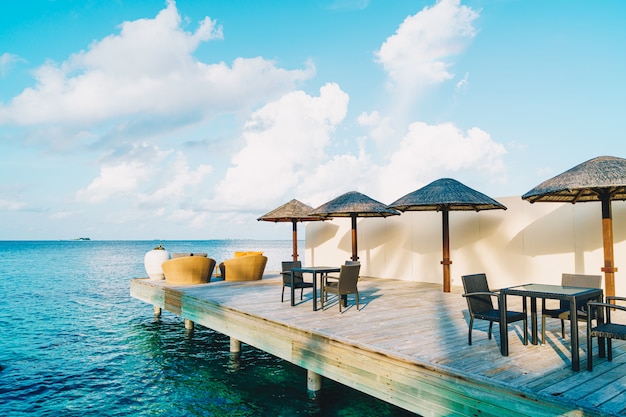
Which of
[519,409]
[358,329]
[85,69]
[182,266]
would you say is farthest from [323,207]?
[85,69]

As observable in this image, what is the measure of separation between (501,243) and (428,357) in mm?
6229

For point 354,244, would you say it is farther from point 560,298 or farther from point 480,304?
point 560,298

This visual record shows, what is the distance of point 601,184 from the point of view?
532 centimetres

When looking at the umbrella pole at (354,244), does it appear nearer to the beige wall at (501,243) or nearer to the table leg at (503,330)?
the beige wall at (501,243)

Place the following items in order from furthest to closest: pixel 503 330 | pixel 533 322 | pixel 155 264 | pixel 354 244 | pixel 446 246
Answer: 1. pixel 155 264
2. pixel 354 244
3. pixel 446 246
4. pixel 533 322
5. pixel 503 330

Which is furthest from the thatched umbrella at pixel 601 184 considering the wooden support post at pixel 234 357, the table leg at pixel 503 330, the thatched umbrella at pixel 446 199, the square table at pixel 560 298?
the wooden support post at pixel 234 357

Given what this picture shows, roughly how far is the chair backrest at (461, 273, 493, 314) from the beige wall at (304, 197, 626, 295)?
15.2ft

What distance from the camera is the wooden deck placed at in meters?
2.89

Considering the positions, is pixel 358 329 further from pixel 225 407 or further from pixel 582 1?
pixel 582 1

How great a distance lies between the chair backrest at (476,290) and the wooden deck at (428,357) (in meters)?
0.36

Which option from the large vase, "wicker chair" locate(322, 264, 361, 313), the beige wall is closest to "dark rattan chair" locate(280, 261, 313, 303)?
"wicker chair" locate(322, 264, 361, 313)

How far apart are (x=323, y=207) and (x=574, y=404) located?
7.64m

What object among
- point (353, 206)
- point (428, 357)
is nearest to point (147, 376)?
point (428, 357)

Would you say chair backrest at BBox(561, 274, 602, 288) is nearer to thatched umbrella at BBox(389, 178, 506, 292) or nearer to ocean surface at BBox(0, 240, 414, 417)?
ocean surface at BBox(0, 240, 414, 417)
